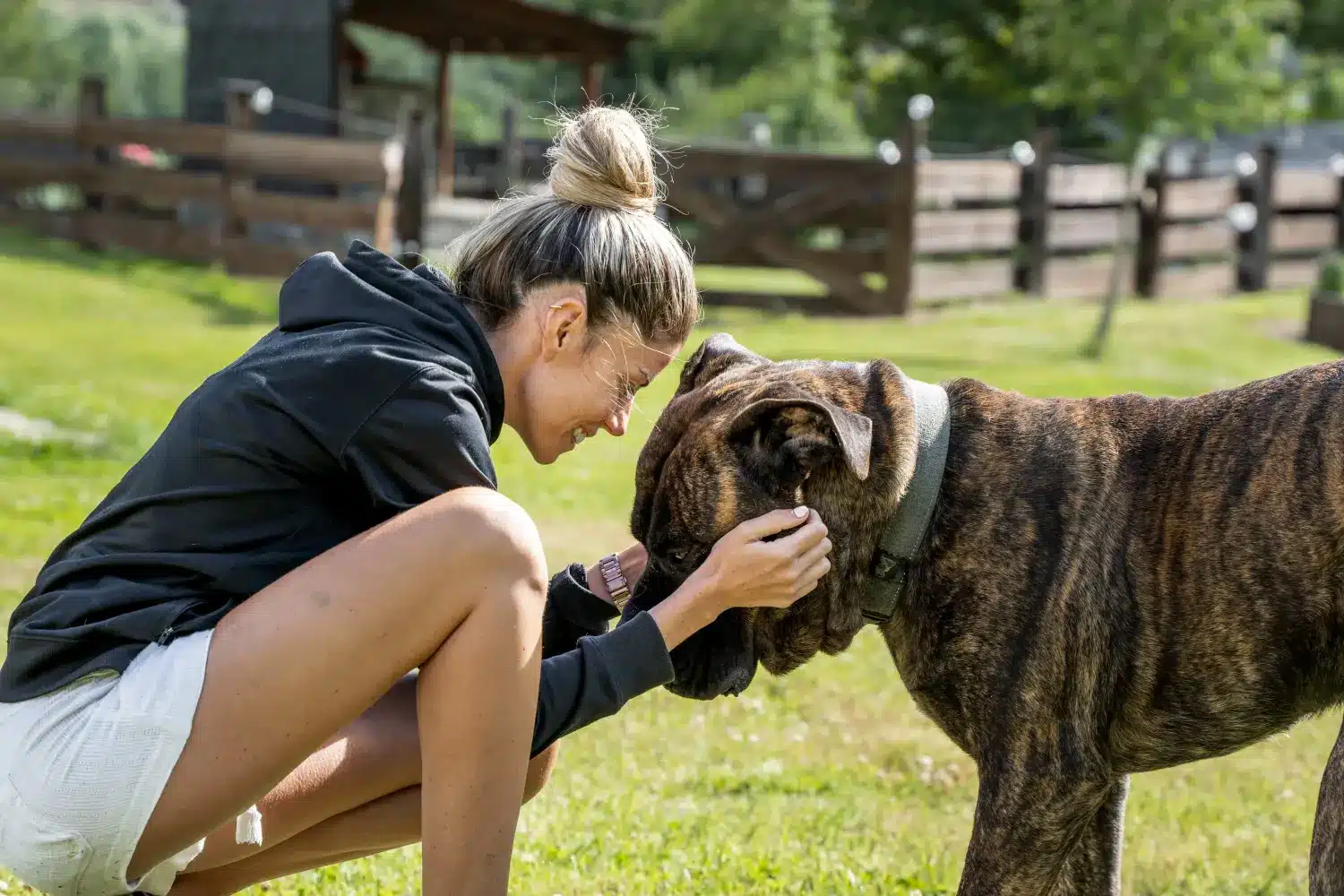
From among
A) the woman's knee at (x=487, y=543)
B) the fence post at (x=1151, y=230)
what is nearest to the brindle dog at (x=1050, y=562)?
the woman's knee at (x=487, y=543)

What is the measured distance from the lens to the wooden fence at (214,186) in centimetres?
1562

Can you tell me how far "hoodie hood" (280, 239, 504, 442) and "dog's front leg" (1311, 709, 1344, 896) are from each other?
173 centimetres

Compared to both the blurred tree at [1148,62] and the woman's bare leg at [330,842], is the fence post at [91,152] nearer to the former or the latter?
the blurred tree at [1148,62]

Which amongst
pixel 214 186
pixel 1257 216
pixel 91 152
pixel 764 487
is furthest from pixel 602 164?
pixel 1257 216

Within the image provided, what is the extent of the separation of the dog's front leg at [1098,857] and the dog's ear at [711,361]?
1318 millimetres

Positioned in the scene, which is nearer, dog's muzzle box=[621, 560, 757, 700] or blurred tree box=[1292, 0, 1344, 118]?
dog's muzzle box=[621, 560, 757, 700]

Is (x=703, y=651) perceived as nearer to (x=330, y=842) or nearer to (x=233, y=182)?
(x=330, y=842)

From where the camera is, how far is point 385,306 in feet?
9.75

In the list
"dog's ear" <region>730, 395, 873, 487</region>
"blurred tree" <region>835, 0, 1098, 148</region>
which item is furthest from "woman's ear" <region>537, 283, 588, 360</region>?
"blurred tree" <region>835, 0, 1098, 148</region>

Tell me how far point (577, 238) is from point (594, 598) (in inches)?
34.3

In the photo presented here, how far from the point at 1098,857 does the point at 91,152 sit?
17536 mm

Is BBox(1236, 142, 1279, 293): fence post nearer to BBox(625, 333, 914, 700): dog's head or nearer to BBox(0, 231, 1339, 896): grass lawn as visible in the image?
BBox(0, 231, 1339, 896): grass lawn

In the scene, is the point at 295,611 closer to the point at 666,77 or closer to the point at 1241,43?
the point at 1241,43

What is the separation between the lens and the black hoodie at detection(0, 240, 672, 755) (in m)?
2.79
